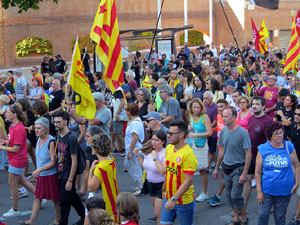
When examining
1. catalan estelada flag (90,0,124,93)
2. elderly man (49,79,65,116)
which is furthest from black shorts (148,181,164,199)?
elderly man (49,79,65,116)

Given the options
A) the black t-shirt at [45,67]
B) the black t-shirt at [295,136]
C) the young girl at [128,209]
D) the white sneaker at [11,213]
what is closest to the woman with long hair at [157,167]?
the young girl at [128,209]

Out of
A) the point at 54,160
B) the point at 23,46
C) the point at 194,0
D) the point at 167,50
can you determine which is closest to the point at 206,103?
the point at 54,160

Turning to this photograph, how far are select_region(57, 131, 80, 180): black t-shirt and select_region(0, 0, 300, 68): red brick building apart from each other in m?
20.9

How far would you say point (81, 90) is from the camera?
7492 millimetres

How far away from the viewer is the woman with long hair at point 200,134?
7.71 m

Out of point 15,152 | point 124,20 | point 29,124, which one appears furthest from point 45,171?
point 124,20

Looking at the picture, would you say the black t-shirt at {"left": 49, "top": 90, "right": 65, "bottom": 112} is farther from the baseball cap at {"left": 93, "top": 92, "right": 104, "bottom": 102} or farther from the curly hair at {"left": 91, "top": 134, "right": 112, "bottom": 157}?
the curly hair at {"left": 91, "top": 134, "right": 112, "bottom": 157}

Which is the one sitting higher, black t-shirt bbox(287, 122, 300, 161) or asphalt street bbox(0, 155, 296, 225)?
black t-shirt bbox(287, 122, 300, 161)

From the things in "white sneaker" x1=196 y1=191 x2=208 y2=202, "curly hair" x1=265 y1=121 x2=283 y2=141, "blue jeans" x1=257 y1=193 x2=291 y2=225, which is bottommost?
"white sneaker" x1=196 y1=191 x2=208 y2=202

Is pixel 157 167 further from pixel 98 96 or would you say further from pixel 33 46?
pixel 33 46

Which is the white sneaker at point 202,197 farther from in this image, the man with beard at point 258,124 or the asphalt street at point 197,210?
the man with beard at point 258,124

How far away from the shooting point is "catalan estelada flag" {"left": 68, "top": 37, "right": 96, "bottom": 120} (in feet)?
24.4

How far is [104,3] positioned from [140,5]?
23622mm

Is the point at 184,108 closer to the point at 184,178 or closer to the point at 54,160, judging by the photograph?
the point at 54,160
